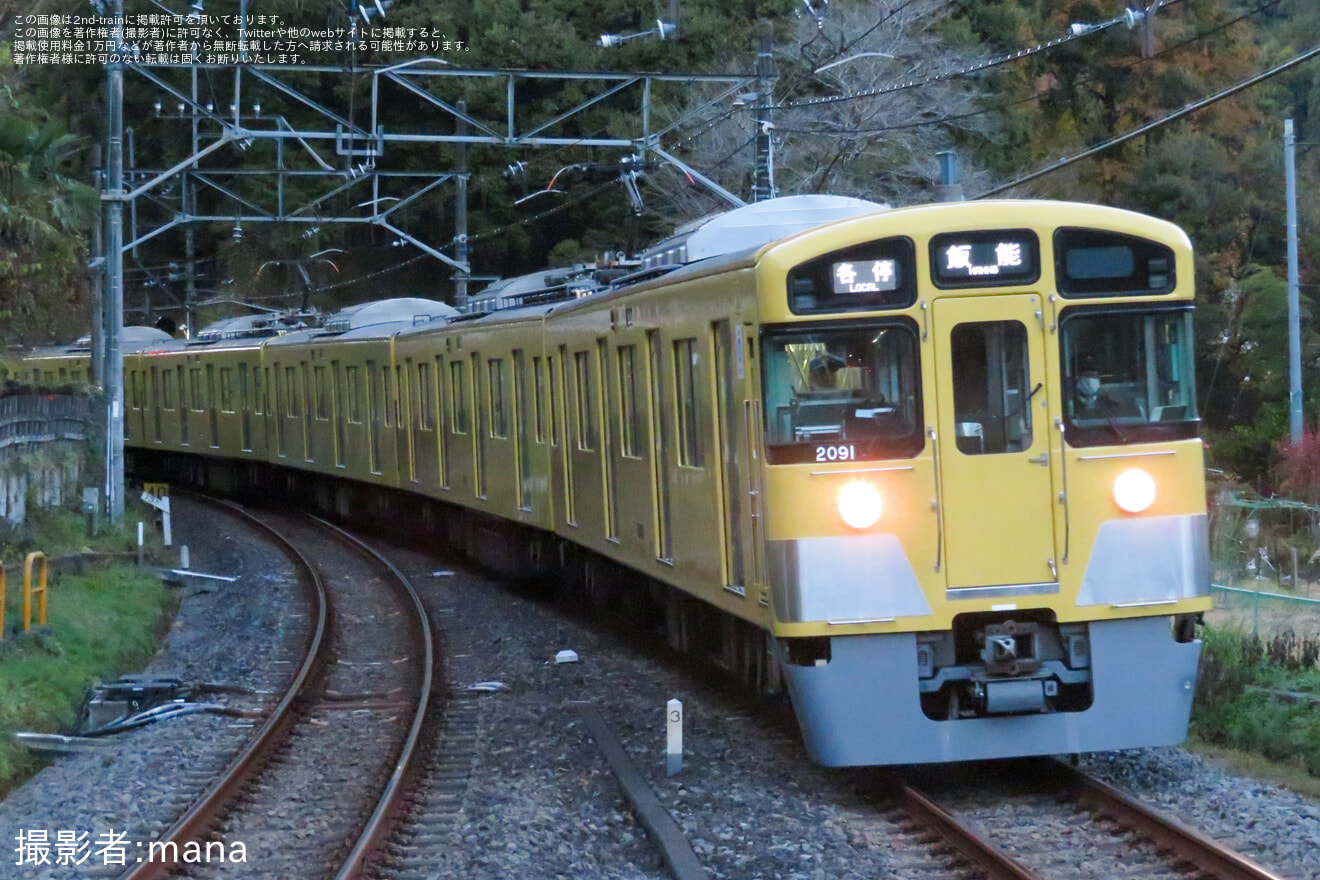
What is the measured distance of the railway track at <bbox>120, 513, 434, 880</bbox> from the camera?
22.6 feet

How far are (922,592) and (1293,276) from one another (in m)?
17.1

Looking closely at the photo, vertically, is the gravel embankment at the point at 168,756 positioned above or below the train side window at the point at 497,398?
below

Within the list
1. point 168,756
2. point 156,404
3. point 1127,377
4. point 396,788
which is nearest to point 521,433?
point 168,756

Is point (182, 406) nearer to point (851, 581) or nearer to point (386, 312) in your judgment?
point (386, 312)

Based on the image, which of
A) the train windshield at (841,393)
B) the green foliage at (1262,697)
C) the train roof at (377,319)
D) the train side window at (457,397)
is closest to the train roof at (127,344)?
the train roof at (377,319)

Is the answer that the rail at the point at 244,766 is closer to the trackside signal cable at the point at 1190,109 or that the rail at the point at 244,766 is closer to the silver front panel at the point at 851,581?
the silver front panel at the point at 851,581

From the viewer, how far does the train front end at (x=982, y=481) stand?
7156mm

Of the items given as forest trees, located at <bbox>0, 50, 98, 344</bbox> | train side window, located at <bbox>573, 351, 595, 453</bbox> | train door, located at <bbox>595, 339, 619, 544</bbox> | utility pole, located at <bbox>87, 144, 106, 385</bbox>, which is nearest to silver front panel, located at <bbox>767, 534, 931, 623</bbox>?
train door, located at <bbox>595, 339, 619, 544</bbox>

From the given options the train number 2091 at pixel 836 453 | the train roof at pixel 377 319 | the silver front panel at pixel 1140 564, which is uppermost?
the train roof at pixel 377 319

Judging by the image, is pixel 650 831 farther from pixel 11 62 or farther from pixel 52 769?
pixel 11 62

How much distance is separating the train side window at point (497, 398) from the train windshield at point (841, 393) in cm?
825

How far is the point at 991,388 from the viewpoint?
731cm

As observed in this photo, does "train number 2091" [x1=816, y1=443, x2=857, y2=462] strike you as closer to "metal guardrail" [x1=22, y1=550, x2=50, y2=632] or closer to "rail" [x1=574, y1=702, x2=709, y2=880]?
"rail" [x1=574, y1=702, x2=709, y2=880]

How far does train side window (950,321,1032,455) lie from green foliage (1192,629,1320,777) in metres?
2.24
